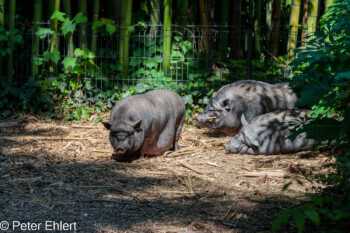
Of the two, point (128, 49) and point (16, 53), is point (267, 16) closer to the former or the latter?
point (128, 49)

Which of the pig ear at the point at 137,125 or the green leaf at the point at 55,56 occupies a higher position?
the green leaf at the point at 55,56

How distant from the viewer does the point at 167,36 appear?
821cm

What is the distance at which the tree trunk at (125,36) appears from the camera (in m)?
8.20

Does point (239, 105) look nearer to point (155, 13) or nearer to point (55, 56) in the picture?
point (155, 13)

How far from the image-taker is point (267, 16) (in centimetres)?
1070

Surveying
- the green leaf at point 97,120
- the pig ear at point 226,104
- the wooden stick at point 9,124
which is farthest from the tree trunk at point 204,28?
the wooden stick at point 9,124

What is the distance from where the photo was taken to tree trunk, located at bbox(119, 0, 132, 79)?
8195mm

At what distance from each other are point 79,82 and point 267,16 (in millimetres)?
4627

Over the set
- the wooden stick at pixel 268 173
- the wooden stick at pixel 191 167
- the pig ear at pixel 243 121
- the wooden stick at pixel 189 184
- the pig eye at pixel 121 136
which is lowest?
the wooden stick at pixel 191 167

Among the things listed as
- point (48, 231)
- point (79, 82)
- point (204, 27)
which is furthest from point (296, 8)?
point (48, 231)

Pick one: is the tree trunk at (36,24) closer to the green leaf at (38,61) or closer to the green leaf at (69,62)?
the green leaf at (38,61)

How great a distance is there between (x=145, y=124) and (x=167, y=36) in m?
2.95

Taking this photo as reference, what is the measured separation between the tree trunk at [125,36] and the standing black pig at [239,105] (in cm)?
203

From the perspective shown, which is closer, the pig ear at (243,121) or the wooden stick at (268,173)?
the wooden stick at (268,173)
